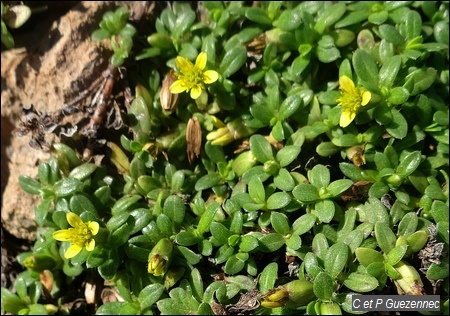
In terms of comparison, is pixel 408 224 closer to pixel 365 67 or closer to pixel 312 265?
pixel 312 265

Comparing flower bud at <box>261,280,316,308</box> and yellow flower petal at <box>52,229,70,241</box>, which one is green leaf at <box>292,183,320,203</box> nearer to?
flower bud at <box>261,280,316,308</box>

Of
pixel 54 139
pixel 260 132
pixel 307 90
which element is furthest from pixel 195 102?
pixel 54 139

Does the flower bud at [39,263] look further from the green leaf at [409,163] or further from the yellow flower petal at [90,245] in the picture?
the green leaf at [409,163]

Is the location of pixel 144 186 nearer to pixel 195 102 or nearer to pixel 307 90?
pixel 195 102

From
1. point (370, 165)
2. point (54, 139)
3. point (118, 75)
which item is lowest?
point (370, 165)

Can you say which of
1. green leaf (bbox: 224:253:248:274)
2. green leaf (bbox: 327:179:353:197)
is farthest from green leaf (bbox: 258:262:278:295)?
green leaf (bbox: 327:179:353:197)

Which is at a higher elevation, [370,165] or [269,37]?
[269,37]
